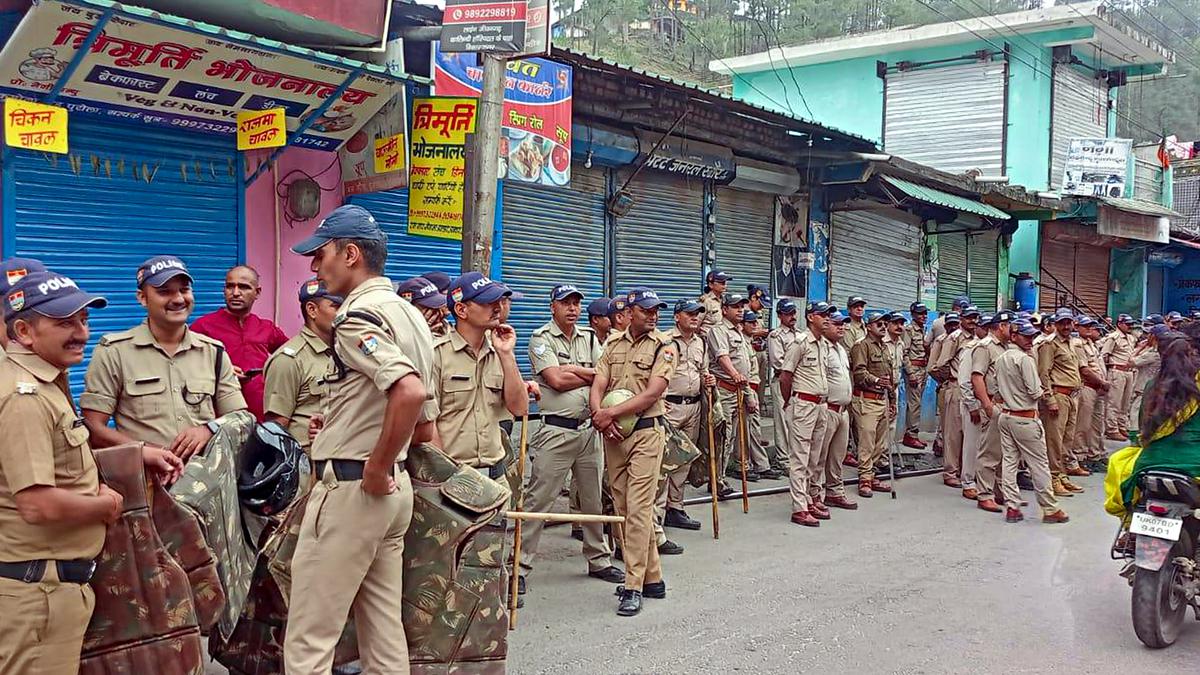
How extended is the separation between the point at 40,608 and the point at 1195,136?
4533 centimetres

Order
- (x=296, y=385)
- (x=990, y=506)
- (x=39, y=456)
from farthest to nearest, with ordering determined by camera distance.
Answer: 1. (x=990, y=506)
2. (x=296, y=385)
3. (x=39, y=456)

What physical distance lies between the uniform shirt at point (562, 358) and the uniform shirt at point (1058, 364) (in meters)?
6.35

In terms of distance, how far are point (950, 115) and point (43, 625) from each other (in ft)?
72.0

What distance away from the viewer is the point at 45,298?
3178 millimetres

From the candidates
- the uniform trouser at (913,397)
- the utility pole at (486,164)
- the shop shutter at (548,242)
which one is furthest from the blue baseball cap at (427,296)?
the uniform trouser at (913,397)

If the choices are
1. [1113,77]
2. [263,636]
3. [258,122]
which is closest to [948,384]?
[258,122]

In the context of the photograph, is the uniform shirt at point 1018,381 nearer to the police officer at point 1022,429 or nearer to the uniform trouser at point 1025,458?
the police officer at point 1022,429

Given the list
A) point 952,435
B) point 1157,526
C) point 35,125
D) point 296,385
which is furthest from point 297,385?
point 952,435

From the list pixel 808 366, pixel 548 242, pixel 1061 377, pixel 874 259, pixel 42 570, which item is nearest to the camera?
pixel 42 570

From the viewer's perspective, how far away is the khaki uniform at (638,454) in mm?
5875

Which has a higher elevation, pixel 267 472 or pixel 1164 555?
pixel 267 472

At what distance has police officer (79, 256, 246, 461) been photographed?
4285mm

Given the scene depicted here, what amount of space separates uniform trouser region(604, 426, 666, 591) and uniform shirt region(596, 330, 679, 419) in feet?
0.73

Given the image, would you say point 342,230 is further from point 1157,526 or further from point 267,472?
point 1157,526
